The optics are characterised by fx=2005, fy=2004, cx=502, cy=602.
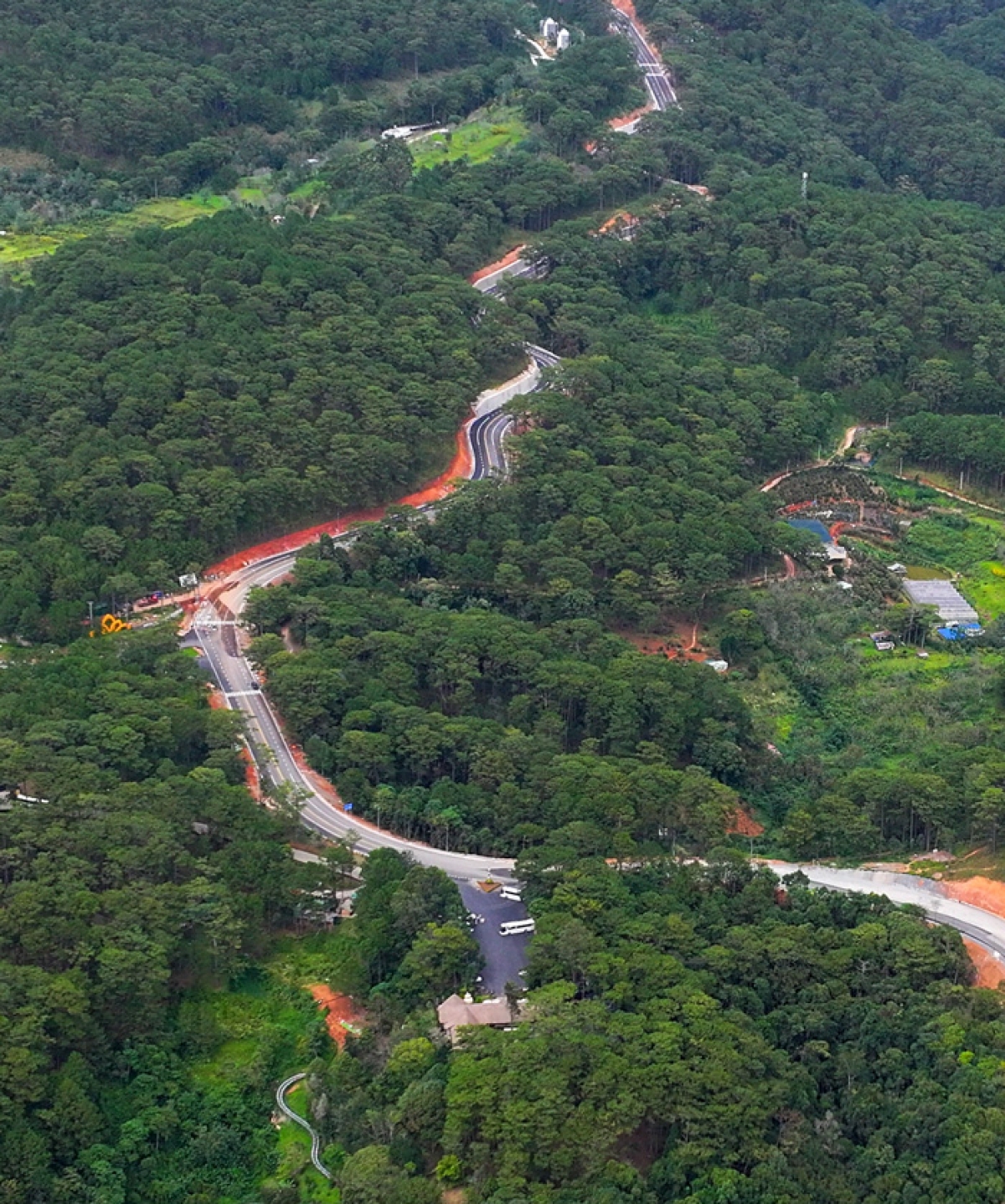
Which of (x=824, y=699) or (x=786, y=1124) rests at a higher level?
(x=786, y=1124)

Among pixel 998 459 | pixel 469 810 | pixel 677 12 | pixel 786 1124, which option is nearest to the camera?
pixel 786 1124

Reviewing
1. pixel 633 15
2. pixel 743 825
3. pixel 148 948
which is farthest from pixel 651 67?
pixel 148 948

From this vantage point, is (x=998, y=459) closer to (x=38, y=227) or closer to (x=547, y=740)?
(x=547, y=740)

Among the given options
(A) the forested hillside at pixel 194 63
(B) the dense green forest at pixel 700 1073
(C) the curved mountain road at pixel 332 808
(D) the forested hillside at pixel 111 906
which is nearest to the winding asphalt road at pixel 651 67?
(A) the forested hillside at pixel 194 63

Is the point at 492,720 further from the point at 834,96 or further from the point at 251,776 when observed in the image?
the point at 834,96

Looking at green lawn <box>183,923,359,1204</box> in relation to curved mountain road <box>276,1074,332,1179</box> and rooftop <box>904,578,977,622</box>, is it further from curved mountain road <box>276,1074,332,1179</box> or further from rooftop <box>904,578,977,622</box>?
rooftop <box>904,578,977,622</box>

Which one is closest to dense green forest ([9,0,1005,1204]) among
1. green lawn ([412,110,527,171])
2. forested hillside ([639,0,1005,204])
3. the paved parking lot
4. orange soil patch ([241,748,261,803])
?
forested hillside ([639,0,1005,204])

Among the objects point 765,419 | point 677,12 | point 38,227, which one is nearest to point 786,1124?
point 765,419

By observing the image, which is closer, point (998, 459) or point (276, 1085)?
point (276, 1085)
